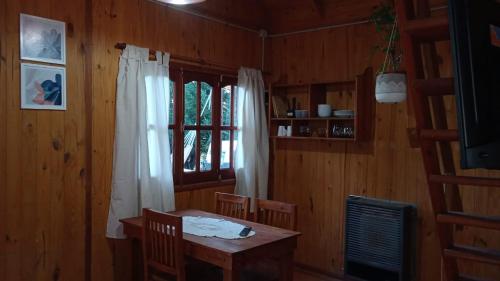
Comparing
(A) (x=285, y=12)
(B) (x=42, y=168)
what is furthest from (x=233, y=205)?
(A) (x=285, y=12)

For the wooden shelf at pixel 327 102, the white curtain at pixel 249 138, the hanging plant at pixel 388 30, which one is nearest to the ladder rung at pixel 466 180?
the hanging plant at pixel 388 30

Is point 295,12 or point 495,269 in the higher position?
point 295,12

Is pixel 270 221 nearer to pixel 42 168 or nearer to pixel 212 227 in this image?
pixel 212 227

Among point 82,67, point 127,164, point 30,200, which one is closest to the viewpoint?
point 30,200

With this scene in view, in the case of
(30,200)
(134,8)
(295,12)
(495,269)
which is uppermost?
(295,12)

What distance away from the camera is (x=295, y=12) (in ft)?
14.6

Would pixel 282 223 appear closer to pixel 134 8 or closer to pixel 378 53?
pixel 378 53

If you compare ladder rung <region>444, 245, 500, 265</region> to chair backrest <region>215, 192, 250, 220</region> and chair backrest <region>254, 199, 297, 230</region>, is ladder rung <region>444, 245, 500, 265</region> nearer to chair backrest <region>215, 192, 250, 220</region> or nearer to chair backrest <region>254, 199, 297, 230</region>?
chair backrest <region>254, 199, 297, 230</region>

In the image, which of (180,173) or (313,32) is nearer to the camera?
(180,173)

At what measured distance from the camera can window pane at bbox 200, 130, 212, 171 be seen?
405cm

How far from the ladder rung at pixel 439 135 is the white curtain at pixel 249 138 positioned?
3.02 metres

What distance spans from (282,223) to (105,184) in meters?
1.42

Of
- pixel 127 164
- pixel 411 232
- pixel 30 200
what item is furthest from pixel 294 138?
pixel 30 200

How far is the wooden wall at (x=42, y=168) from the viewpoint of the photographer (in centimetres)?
273
